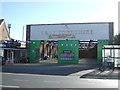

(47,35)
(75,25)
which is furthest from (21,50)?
(75,25)

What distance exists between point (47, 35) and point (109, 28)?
10467 mm

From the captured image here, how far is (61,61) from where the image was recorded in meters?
31.3

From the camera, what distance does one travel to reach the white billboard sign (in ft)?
98.2

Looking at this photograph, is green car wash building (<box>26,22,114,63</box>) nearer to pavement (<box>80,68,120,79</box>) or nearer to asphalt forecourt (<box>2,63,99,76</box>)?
asphalt forecourt (<box>2,63,99,76</box>)

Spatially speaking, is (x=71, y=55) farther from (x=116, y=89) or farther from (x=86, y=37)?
(x=116, y=89)

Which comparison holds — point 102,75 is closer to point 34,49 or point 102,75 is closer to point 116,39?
point 116,39

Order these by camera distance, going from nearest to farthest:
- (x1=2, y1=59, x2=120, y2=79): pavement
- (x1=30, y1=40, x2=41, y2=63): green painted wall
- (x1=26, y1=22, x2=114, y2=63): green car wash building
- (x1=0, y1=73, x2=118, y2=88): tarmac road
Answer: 1. (x1=0, y1=73, x2=118, y2=88): tarmac road
2. (x1=2, y1=59, x2=120, y2=79): pavement
3. (x1=26, y1=22, x2=114, y2=63): green car wash building
4. (x1=30, y1=40, x2=41, y2=63): green painted wall

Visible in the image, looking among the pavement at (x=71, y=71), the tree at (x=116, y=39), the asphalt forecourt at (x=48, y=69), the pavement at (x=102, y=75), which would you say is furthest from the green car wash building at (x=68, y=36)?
the pavement at (x=102, y=75)

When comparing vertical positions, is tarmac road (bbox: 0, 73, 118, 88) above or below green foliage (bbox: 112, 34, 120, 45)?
below

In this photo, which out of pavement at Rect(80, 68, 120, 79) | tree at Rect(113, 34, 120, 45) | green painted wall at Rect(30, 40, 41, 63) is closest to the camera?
pavement at Rect(80, 68, 120, 79)

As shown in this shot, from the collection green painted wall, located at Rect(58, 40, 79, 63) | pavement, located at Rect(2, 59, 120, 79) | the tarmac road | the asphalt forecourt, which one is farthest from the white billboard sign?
the tarmac road

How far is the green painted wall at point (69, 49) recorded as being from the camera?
30.8 metres

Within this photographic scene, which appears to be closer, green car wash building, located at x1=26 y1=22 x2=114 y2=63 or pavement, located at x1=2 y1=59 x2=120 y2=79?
pavement, located at x1=2 y1=59 x2=120 y2=79

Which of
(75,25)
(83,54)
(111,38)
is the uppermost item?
(75,25)
